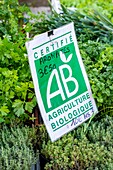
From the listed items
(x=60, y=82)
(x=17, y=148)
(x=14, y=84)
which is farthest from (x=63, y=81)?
(x=17, y=148)

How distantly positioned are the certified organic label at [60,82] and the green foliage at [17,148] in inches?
4.0

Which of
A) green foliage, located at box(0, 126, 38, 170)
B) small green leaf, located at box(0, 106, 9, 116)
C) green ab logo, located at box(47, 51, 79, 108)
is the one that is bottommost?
green foliage, located at box(0, 126, 38, 170)

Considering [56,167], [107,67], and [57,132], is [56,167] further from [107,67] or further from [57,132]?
[107,67]

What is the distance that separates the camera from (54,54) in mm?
1278

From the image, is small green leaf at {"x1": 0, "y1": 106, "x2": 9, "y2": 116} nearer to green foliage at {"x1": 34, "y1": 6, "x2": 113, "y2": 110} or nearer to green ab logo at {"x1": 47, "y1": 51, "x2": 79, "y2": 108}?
green ab logo at {"x1": 47, "y1": 51, "x2": 79, "y2": 108}

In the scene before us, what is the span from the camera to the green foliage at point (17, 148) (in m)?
1.15

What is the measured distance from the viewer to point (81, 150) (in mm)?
1213

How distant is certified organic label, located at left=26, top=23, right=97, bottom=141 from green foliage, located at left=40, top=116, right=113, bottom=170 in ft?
0.12

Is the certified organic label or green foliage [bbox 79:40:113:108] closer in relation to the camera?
the certified organic label

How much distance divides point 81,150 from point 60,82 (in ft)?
0.84

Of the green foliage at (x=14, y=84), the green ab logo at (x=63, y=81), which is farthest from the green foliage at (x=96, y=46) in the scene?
the green foliage at (x=14, y=84)

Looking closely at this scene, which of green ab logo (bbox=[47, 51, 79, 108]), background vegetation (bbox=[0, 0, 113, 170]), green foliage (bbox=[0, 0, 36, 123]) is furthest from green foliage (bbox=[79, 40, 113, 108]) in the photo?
green foliage (bbox=[0, 0, 36, 123])

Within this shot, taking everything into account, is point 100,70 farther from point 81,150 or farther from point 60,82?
point 81,150

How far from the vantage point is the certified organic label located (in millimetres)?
1227
